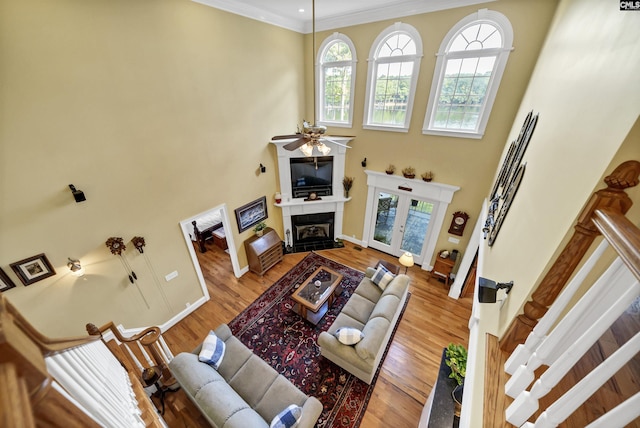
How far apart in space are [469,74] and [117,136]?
564 cm

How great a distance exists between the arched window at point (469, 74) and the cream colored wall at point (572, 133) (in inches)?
68.5

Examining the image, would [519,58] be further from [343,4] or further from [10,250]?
[10,250]

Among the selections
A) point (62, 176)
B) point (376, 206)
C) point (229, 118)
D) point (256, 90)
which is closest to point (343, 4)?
point (256, 90)

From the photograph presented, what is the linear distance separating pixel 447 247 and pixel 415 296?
4.58 ft

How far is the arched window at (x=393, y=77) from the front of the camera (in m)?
4.48

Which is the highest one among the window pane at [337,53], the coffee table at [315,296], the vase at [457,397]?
the window pane at [337,53]

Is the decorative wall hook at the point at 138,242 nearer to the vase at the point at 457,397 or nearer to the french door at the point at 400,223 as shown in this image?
the vase at the point at 457,397

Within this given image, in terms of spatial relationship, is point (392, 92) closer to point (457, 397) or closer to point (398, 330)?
point (398, 330)

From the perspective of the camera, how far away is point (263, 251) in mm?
5586

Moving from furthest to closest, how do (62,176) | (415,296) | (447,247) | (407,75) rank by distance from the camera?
(447,247) → (415,296) → (407,75) → (62,176)

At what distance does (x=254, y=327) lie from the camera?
4.45 metres

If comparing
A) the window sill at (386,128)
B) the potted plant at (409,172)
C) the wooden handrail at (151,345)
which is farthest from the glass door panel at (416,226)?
the wooden handrail at (151,345)

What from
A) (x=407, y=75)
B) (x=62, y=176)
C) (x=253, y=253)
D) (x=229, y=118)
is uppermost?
(x=407, y=75)

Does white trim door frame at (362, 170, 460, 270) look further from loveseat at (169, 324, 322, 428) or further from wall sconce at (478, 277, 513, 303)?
loveseat at (169, 324, 322, 428)
